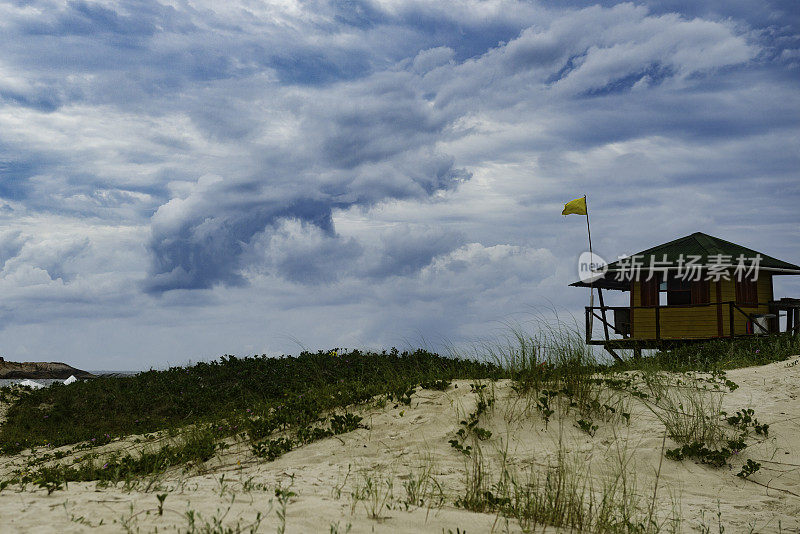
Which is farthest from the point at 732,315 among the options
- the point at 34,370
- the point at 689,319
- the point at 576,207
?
the point at 34,370

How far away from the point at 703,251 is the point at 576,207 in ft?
16.7

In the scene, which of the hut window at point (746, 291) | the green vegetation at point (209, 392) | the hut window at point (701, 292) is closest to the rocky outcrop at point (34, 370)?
the green vegetation at point (209, 392)

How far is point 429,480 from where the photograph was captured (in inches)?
249

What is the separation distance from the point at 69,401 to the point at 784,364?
16.4 metres

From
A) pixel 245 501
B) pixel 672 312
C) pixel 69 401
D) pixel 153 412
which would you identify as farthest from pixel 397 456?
pixel 672 312

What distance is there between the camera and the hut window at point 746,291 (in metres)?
21.9

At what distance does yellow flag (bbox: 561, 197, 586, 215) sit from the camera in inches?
861

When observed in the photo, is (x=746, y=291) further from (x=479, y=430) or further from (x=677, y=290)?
(x=479, y=430)

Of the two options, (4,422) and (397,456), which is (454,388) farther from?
(4,422)

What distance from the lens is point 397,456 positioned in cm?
735

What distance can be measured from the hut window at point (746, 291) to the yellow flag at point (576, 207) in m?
6.29

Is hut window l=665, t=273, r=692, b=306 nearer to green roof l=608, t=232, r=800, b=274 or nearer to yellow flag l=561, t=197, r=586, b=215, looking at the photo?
green roof l=608, t=232, r=800, b=274

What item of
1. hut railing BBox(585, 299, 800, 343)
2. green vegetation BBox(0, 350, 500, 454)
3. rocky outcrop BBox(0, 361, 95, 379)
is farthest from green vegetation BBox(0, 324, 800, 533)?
rocky outcrop BBox(0, 361, 95, 379)

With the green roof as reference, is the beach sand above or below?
below
